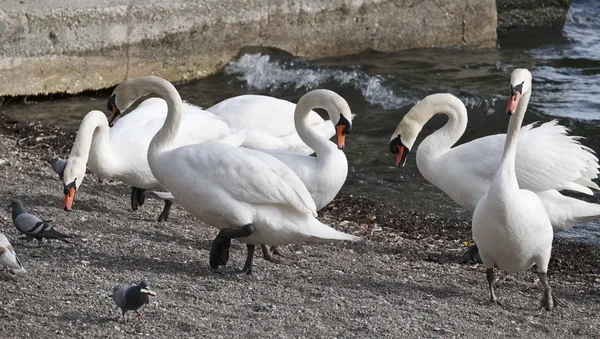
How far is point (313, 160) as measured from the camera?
7043 millimetres

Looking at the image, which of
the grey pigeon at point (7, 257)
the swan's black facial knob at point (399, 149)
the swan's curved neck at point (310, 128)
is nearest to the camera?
the grey pigeon at point (7, 257)

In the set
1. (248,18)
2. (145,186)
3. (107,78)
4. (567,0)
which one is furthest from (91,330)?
(567,0)

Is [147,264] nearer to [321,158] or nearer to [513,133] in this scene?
[321,158]

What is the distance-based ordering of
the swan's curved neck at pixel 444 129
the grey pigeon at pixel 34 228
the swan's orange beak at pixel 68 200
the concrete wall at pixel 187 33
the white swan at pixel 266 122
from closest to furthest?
the grey pigeon at pixel 34 228
the swan's orange beak at pixel 68 200
the swan's curved neck at pixel 444 129
the white swan at pixel 266 122
the concrete wall at pixel 187 33

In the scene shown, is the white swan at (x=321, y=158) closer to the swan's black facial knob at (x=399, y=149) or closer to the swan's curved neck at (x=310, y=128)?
the swan's curved neck at (x=310, y=128)

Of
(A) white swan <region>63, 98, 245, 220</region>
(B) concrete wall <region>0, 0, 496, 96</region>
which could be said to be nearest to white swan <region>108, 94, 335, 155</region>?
(A) white swan <region>63, 98, 245, 220</region>

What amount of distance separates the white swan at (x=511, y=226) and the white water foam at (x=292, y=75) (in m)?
8.20

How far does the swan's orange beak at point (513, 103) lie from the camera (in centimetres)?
621

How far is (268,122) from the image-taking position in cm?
884

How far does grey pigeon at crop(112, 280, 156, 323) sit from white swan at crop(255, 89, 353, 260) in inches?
81.5

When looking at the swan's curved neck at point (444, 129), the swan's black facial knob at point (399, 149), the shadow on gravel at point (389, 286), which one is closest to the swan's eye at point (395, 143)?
the swan's black facial knob at point (399, 149)

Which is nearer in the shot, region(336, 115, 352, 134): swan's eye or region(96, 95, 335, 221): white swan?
region(336, 115, 352, 134): swan's eye

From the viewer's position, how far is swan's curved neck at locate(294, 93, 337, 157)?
7.12 m

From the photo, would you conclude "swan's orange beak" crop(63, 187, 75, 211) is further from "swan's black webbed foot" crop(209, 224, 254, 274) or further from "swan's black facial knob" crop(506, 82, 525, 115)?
"swan's black facial knob" crop(506, 82, 525, 115)
